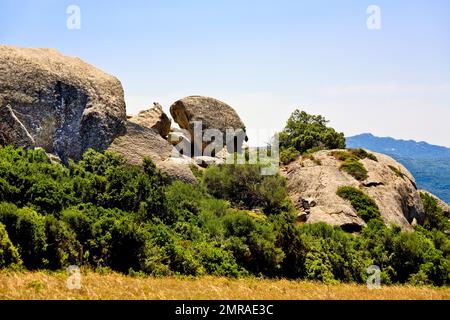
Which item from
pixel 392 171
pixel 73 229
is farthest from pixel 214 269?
pixel 392 171

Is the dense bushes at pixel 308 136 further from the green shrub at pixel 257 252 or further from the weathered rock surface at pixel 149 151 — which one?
the green shrub at pixel 257 252

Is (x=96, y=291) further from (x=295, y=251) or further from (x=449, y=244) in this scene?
(x=449, y=244)

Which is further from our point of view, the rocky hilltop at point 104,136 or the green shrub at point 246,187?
the green shrub at point 246,187

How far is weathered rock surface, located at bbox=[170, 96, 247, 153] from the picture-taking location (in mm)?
64375

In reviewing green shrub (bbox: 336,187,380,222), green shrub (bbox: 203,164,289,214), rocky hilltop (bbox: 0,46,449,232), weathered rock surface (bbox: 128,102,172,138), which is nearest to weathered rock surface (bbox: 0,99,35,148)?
rocky hilltop (bbox: 0,46,449,232)

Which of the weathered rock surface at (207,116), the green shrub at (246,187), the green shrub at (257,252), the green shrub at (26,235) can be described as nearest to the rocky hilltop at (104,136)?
the green shrub at (246,187)

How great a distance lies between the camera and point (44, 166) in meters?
34.7

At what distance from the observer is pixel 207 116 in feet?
213

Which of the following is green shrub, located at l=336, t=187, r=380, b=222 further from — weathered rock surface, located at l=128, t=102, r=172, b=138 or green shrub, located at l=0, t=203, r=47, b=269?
green shrub, located at l=0, t=203, r=47, b=269

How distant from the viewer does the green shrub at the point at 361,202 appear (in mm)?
47531

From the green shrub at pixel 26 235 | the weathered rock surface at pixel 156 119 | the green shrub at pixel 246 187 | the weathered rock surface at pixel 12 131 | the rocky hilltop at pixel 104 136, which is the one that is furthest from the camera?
the weathered rock surface at pixel 156 119

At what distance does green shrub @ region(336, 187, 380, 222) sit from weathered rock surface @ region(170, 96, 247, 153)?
1819 cm

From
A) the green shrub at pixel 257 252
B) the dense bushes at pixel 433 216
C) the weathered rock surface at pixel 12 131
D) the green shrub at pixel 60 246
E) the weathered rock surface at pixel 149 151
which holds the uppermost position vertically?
the weathered rock surface at pixel 12 131
